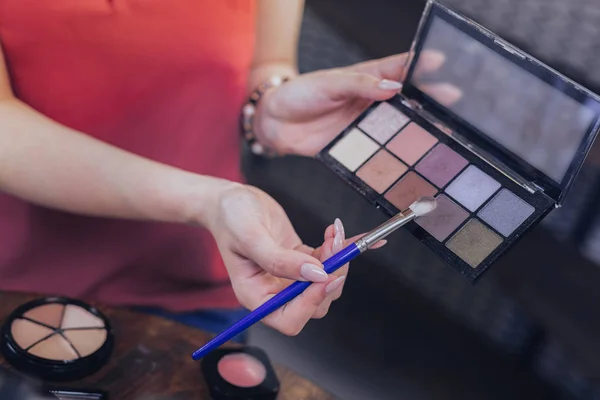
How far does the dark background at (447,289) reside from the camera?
953 millimetres

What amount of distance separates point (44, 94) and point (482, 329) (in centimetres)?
97

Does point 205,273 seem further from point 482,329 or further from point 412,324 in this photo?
point 482,329

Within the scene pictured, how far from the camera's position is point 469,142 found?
68cm

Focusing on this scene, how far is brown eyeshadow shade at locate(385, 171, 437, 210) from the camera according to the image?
0.65m

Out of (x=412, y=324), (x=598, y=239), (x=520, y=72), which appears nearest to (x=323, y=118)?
(x=520, y=72)

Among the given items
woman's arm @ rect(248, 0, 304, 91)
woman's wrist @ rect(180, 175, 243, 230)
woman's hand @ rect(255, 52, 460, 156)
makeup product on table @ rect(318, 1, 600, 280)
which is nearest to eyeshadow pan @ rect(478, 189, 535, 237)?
makeup product on table @ rect(318, 1, 600, 280)

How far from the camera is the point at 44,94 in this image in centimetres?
75

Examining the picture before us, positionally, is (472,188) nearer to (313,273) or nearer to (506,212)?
(506,212)

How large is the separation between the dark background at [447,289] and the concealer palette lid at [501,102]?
0.13ft

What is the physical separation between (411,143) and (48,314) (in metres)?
0.35

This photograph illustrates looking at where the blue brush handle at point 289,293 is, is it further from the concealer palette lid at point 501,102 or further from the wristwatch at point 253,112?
the wristwatch at point 253,112

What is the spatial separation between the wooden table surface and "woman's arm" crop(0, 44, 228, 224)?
0.10 m

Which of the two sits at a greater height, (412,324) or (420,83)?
(420,83)

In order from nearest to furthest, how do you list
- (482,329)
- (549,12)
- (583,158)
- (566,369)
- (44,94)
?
(583,158), (44,94), (549,12), (566,369), (482,329)
